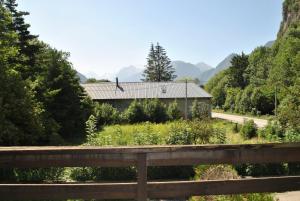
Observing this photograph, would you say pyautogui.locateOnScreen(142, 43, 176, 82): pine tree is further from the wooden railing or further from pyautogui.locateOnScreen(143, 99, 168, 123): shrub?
the wooden railing

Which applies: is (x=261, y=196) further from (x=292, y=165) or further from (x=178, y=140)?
(x=178, y=140)

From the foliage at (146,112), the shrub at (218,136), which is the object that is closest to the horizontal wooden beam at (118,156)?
the shrub at (218,136)

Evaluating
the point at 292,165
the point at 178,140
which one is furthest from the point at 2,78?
the point at 292,165

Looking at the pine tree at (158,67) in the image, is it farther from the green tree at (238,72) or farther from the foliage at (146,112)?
the foliage at (146,112)

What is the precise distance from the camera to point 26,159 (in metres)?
3.50

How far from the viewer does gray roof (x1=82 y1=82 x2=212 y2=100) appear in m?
57.2

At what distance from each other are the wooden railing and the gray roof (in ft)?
174

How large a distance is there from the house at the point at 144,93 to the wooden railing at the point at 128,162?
51627mm

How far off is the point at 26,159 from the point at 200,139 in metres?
13.7

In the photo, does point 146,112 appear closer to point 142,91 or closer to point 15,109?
point 142,91

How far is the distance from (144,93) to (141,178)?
55.2 meters

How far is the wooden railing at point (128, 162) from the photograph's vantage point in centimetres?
347

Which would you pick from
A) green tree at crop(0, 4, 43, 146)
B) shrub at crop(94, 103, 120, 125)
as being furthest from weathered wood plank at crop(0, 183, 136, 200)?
shrub at crop(94, 103, 120, 125)

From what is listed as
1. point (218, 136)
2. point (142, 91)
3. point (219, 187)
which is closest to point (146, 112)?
point (142, 91)
